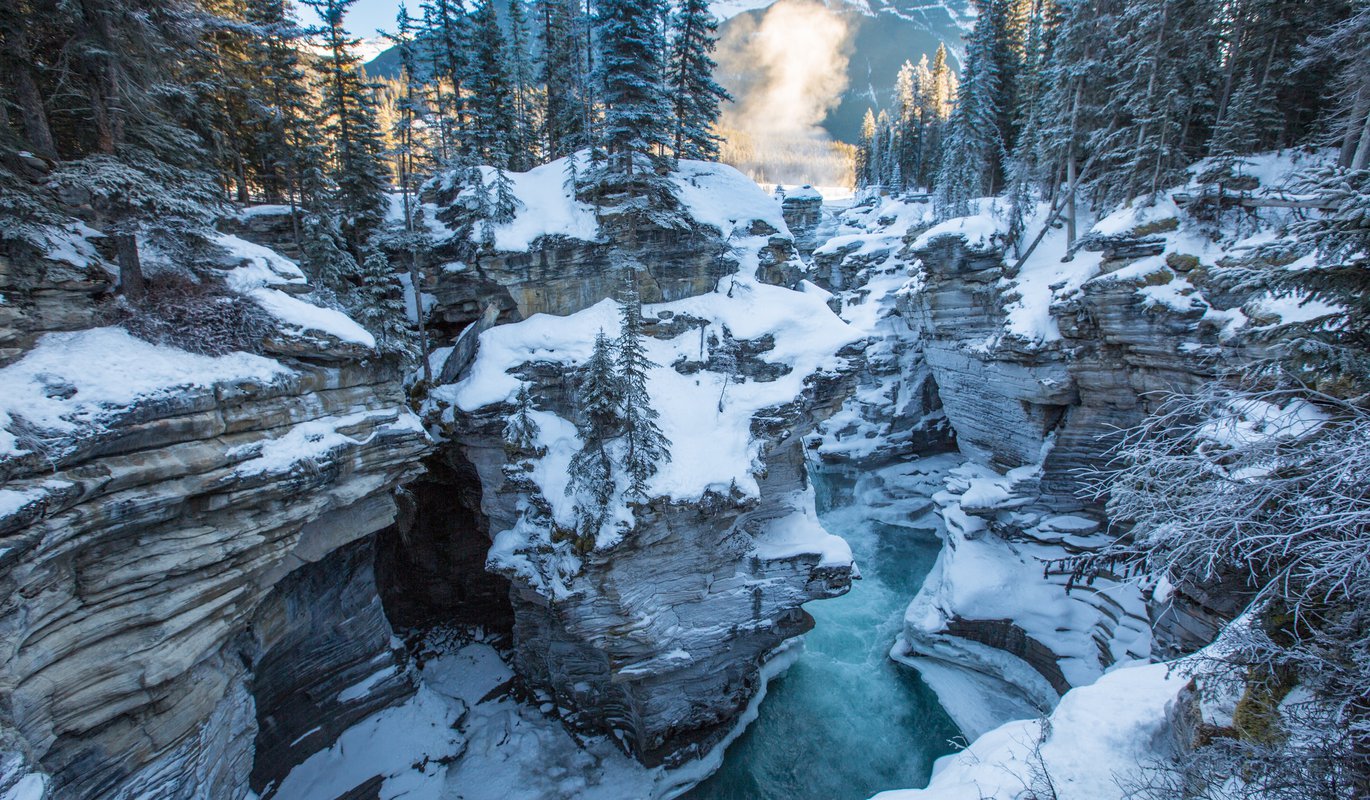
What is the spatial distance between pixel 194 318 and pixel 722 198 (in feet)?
62.4

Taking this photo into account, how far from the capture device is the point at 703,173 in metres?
23.5

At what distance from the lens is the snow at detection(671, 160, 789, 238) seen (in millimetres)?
21344

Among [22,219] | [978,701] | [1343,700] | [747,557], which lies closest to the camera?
[1343,700]

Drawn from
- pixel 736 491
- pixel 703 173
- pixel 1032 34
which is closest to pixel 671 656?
pixel 736 491

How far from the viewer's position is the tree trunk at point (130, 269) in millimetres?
8977

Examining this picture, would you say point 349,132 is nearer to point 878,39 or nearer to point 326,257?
point 326,257

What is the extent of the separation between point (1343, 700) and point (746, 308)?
17186 mm

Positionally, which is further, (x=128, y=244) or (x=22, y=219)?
(x=128, y=244)

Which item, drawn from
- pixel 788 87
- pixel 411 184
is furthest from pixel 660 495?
pixel 788 87

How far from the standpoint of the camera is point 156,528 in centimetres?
820

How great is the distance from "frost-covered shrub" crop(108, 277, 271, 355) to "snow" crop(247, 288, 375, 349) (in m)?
0.26

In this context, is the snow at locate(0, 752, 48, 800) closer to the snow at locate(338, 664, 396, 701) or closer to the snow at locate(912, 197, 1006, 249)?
the snow at locate(338, 664, 396, 701)

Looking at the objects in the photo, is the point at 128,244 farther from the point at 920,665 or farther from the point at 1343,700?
the point at 920,665

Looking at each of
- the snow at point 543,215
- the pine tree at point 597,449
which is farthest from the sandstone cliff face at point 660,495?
the pine tree at point 597,449
